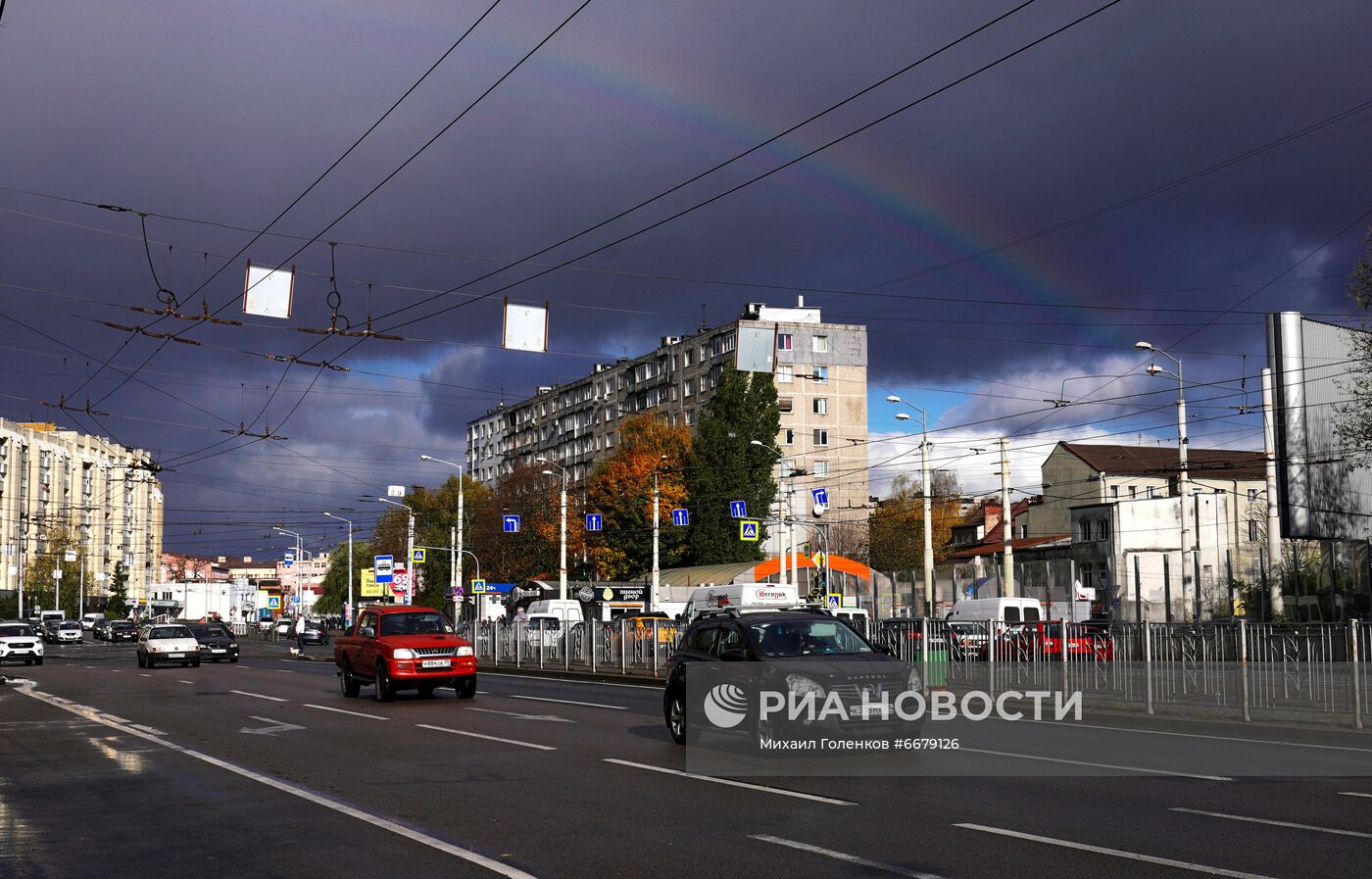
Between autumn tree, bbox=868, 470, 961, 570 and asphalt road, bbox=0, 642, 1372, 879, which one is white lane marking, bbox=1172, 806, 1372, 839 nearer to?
asphalt road, bbox=0, 642, 1372, 879

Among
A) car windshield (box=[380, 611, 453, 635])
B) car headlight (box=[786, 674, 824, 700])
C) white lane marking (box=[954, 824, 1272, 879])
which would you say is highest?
car windshield (box=[380, 611, 453, 635])

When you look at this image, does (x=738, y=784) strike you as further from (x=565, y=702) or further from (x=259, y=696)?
(x=259, y=696)

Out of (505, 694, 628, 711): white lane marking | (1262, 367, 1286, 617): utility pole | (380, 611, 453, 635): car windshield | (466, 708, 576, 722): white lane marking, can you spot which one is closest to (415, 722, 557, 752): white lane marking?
(466, 708, 576, 722): white lane marking

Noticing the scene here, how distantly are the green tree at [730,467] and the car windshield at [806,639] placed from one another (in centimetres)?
6539

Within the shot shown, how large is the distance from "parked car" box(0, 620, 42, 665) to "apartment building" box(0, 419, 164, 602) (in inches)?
2143

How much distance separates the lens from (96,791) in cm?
1209

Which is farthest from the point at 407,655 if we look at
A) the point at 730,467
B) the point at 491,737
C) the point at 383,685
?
the point at 730,467

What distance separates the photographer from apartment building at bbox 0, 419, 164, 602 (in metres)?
125

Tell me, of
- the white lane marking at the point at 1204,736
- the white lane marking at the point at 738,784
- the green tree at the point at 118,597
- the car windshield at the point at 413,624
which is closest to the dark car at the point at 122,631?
the green tree at the point at 118,597

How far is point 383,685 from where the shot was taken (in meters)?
24.8

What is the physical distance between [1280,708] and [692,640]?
939 cm

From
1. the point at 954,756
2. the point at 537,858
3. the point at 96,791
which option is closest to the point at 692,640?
the point at 954,756

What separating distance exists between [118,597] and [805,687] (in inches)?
5749

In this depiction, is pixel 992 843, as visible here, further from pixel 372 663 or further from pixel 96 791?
pixel 372 663
